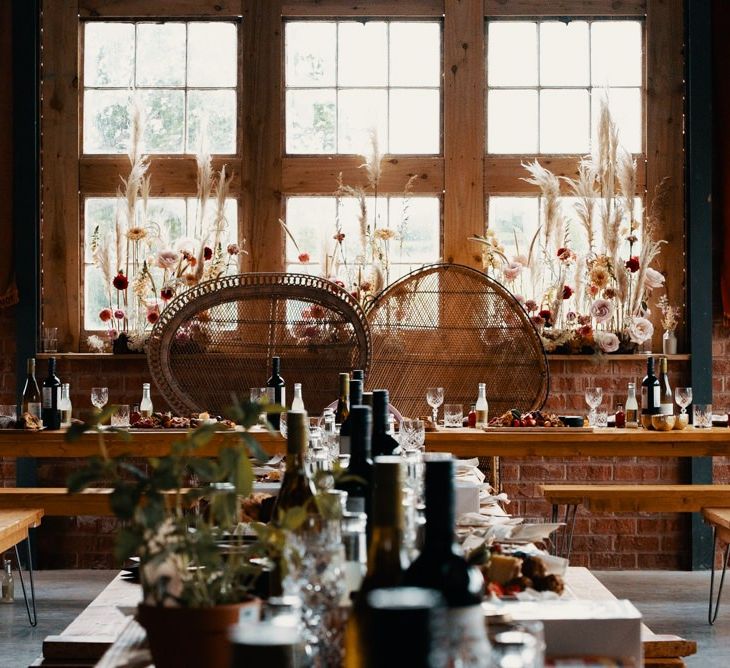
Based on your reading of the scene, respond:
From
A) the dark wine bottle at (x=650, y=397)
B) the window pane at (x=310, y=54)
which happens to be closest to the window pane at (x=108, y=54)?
the window pane at (x=310, y=54)

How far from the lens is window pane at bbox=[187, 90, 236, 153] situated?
6.11 meters

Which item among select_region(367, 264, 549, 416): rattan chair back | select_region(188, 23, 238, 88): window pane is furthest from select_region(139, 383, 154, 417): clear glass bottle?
select_region(188, 23, 238, 88): window pane

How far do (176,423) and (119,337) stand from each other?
1.34 meters

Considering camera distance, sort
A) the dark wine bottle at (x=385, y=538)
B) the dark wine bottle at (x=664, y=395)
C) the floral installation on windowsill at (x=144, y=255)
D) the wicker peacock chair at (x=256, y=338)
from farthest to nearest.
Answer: the floral installation on windowsill at (x=144, y=255)
the wicker peacock chair at (x=256, y=338)
the dark wine bottle at (x=664, y=395)
the dark wine bottle at (x=385, y=538)

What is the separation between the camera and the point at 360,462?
1.91m

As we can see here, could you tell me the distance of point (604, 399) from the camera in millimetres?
5891

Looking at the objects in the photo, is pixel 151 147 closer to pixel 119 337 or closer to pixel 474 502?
pixel 119 337

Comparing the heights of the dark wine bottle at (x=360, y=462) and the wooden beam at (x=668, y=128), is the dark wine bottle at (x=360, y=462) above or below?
below

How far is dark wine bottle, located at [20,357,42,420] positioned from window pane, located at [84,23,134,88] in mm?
1936

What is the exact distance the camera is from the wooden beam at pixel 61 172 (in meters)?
6.00

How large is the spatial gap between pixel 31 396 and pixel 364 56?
256 cm

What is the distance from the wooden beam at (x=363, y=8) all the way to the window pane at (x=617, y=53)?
0.87m

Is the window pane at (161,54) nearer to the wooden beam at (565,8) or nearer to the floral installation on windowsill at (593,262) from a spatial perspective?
the wooden beam at (565,8)

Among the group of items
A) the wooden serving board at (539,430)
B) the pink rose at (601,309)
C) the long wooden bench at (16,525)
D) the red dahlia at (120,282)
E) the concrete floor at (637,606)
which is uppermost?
the red dahlia at (120,282)
